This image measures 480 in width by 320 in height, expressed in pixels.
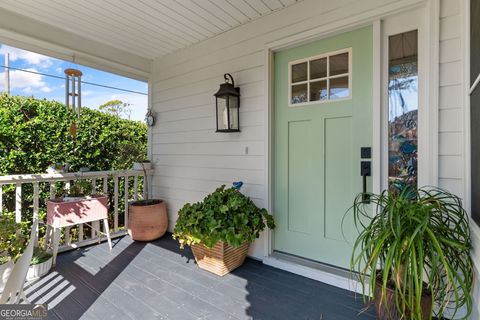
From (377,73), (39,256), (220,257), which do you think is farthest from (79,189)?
(377,73)

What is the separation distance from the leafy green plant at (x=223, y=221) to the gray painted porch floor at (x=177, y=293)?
1.15 ft

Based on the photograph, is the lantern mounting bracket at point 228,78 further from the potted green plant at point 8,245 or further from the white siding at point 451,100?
the potted green plant at point 8,245

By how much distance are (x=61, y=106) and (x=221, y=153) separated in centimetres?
256

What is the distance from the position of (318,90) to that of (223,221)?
4.93ft

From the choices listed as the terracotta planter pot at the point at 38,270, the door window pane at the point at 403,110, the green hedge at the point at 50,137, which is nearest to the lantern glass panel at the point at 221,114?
the door window pane at the point at 403,110

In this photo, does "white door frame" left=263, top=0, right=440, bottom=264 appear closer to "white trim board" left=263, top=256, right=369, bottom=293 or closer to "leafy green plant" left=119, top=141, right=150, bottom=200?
"white trim board" left=263, top=256, right=369, bottom=293

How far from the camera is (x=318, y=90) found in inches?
92.2

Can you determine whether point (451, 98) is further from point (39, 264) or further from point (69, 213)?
point (39, 264)

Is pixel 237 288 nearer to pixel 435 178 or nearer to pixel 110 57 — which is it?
pixel 435 178

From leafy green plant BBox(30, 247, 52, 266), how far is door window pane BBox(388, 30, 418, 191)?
3163 millimetres

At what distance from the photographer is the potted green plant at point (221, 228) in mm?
2244

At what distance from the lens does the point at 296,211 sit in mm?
2490

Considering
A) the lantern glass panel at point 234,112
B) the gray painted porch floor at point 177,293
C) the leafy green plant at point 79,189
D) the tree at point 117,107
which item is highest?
the tree at point 117,107

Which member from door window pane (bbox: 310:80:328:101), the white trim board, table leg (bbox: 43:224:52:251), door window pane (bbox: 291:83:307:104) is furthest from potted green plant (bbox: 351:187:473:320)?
table leg (bbox: 43:224:52:251)
